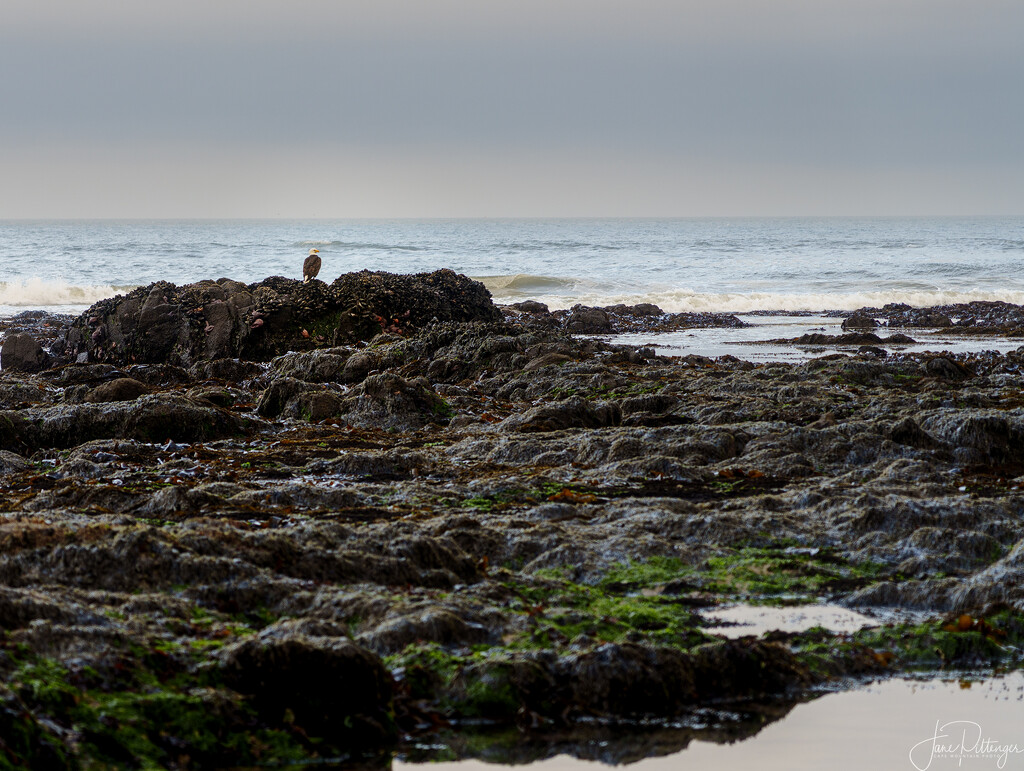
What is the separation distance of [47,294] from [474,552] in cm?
2783

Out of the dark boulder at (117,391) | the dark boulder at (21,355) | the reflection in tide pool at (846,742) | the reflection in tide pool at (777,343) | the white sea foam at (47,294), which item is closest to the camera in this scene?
the reflection in tide pool at (846,742)

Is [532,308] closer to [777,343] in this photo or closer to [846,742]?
[777,343]

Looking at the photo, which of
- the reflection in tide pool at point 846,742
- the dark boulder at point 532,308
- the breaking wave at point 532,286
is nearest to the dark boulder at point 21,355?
the dark boulder at point 532,308

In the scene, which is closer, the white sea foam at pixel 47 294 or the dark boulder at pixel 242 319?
the dark boulder at pixel 242 319

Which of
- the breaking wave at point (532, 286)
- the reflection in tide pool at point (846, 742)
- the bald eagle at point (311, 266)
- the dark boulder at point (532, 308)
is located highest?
the bald eagle at point (311, 266)

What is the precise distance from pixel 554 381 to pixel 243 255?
4477cm

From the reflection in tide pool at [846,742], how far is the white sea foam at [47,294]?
28.1 metres

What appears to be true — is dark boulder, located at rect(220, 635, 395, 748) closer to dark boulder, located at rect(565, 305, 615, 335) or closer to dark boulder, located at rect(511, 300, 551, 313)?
dark boulder, located at rect(565, 305, 615, 335)

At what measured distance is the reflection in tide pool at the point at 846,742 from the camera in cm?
298

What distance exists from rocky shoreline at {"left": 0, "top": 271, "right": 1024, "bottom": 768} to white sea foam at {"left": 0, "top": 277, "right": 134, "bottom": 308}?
827 inches

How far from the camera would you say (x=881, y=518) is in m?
5.14

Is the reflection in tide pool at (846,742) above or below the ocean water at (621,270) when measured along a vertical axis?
below

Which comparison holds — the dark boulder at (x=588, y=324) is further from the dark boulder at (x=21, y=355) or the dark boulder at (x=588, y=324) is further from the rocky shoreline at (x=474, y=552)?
the dark boulder at (x=21, y=355)

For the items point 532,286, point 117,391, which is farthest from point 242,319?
point 532,286
